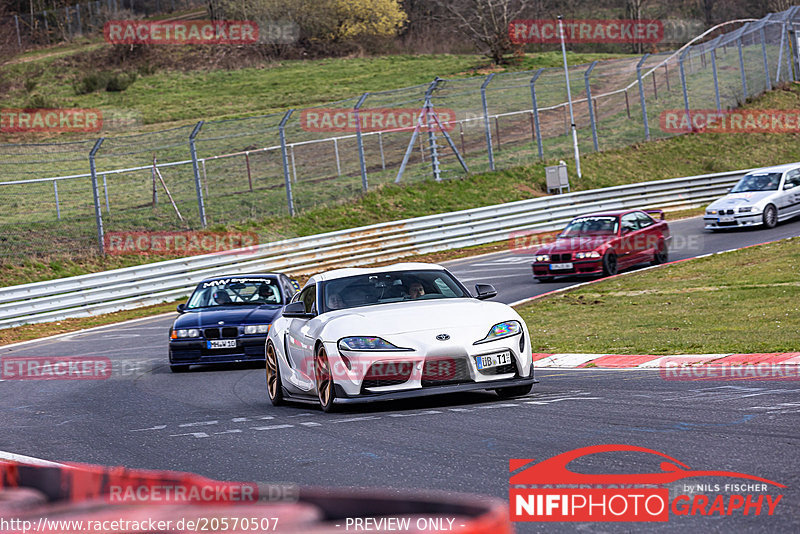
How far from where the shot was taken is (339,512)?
255 cm

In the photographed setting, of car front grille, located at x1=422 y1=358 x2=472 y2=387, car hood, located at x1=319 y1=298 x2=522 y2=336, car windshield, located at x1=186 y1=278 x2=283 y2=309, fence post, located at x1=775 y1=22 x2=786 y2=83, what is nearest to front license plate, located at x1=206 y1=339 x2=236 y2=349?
car windshield, located at x1=186 y1=278 x2=283 y2=309

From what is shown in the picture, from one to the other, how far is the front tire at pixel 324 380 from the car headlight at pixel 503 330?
1.39 m

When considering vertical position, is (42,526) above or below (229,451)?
above

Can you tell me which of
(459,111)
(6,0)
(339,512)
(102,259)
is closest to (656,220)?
(102,259)

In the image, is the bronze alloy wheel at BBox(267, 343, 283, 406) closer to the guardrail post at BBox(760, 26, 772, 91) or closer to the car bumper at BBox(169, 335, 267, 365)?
the car bumper at BBox(169, 335, 267, 365)

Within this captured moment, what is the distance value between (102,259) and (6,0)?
59.3 metres

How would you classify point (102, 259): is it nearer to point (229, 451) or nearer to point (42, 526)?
point (229, 451)

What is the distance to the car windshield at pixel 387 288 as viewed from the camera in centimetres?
1005

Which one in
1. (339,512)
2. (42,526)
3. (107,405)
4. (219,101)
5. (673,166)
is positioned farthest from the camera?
(219,101)

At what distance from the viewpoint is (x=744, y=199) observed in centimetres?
2736

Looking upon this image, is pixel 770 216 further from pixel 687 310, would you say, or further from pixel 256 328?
pixel 256 328
